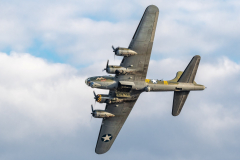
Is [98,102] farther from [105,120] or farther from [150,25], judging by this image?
[150,25]

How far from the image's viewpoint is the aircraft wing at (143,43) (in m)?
55.4

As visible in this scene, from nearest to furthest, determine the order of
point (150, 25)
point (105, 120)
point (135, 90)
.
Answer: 1. point (150, 25)
2. point (135, 90)
3. point (105, 120)

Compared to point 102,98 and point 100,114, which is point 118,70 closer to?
point 102,98

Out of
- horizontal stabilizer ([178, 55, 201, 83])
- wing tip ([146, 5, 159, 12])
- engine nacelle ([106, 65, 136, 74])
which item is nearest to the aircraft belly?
horizontal stabilizer ([178, 55, 201, 83])

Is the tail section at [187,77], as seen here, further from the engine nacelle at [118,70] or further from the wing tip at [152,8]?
the wing tip at [152,8]

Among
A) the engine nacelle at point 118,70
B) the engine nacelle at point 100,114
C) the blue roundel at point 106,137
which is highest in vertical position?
the engine nacelle at point 118,70

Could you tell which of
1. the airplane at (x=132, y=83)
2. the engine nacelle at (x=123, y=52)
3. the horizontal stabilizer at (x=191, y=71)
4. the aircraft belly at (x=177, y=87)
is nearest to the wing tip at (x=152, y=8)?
the airplane at (x=132, y=83)

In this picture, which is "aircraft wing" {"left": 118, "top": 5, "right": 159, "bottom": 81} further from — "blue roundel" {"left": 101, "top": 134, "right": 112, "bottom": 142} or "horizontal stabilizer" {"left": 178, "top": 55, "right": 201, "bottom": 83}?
"blue roundel" {"left": 101, "top": 134, "right": 112, "bottom": 142}

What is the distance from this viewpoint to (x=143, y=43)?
5619 cm

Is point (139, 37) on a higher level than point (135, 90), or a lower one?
higher

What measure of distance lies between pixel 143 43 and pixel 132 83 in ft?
20.7

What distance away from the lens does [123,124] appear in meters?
65.4

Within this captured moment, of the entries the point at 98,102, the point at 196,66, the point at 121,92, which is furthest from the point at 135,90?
the point at 196,66

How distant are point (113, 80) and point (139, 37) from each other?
741cm
